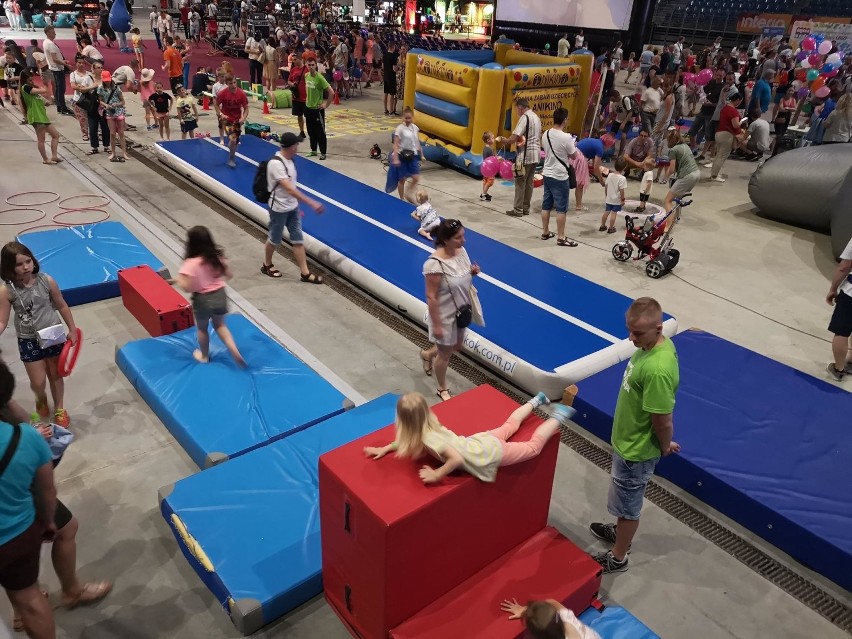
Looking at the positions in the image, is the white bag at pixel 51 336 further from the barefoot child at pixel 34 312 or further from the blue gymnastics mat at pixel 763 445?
the blue gymnastics mat at pixel 763 445

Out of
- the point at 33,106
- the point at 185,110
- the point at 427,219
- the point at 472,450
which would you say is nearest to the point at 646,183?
the point at 427,219

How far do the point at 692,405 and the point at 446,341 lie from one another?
1958mm

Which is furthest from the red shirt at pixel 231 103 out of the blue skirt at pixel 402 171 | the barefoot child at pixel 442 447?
the barefoot child at pixel 442 447

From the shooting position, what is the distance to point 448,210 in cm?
964

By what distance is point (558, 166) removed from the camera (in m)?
7.64

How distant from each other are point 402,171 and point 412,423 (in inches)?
254

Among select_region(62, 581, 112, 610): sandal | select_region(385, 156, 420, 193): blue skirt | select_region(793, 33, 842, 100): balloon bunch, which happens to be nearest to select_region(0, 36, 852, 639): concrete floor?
select_region(62, 581, 112, 610): sandal

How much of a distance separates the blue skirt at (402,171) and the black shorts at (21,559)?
6872mm

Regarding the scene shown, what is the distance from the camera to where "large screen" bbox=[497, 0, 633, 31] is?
2295 centimetres

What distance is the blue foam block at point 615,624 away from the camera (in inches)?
126

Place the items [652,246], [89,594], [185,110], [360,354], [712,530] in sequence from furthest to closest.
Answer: [185,110]
[652,246]
[360,354]
[712,530]
[89,594]

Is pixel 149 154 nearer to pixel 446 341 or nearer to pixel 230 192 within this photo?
pixel 230 192

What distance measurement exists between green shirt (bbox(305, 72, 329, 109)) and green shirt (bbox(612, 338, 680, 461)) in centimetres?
918

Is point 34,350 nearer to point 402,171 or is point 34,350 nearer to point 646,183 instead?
point 402,171
